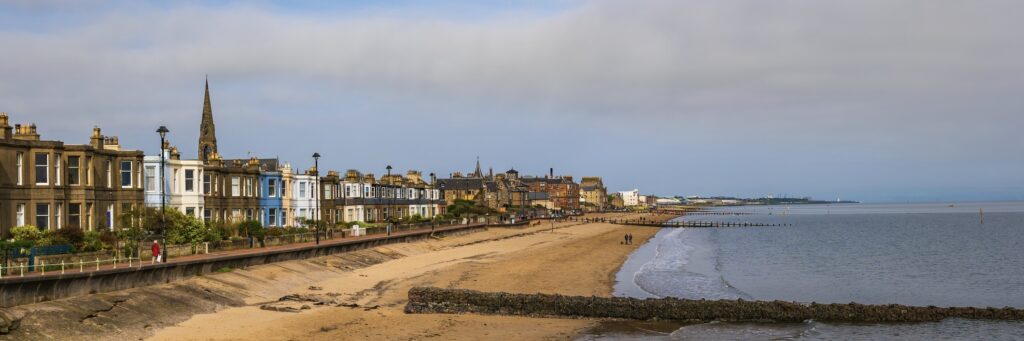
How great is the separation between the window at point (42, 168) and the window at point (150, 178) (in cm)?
1177

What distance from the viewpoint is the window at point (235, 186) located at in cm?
6166

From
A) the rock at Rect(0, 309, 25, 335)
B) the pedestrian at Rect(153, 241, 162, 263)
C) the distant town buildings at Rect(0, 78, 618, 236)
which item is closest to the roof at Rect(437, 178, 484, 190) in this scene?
the distant town buildings at Rect(0, 78, 618, 236)

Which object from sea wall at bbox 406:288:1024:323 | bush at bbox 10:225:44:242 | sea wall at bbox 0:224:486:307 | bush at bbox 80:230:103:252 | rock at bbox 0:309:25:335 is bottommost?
sea wall at bbox 406:288:1024:323

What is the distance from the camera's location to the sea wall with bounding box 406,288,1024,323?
108ft

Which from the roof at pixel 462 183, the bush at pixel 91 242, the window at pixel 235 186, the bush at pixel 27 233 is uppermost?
the roof at pixel 462 183

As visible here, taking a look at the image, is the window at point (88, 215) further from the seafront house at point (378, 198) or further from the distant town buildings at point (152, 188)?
the seafront house at point (378, 198)

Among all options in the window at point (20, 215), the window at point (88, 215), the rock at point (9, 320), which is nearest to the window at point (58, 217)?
the window at point (20, 215)

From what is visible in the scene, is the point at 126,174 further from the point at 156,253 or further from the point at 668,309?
the point at 668,309

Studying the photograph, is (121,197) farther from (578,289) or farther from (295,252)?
(578,289)

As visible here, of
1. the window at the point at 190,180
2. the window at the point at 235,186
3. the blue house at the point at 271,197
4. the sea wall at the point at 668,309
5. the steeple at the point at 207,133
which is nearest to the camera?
the sea wall at the point at 668,309

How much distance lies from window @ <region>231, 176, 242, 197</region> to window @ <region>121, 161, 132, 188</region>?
15.1 m

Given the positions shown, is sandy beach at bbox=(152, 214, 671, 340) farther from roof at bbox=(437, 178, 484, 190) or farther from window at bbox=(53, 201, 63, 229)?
roof at bbox=(437, 178, 484, 190)

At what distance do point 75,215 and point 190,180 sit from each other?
1321 centimetres

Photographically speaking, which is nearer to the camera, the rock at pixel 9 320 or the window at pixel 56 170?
the rock at pixel 9 320
